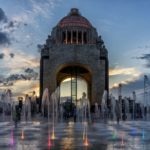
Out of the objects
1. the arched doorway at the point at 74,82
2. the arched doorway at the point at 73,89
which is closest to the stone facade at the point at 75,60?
the arched doorway at the point at 74,82

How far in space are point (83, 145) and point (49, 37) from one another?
54036 mm

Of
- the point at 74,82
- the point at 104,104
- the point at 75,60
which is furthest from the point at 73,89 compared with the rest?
the point at 104,104

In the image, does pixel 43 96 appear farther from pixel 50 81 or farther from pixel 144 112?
pixel 144 112

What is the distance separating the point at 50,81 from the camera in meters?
58.3

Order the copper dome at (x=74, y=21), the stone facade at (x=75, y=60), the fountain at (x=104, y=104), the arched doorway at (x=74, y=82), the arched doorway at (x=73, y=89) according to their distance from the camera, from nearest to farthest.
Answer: the fountain at (x=104, y=104)
the stone facade at (x=75, y=60)
the copper dome at (x=74, y=21)
the arched doorway at (x=74, y=82)
the arched doorway at (x=73, y=89)

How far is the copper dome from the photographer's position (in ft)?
207

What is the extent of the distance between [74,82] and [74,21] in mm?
10756

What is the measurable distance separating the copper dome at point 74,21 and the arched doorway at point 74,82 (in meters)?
6.74

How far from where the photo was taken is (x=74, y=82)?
68.0 meters

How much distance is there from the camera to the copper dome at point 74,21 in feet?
207

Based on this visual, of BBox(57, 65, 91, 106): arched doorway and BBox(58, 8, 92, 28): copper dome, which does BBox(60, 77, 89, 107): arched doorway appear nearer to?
BBox(57, 65, 91, 106): arched doorway

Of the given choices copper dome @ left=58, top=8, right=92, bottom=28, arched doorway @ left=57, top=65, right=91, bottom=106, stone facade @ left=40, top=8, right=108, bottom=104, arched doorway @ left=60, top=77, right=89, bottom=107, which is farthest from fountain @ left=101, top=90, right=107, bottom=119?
copper dome @ left=58, top=8, right=92, bottom=28

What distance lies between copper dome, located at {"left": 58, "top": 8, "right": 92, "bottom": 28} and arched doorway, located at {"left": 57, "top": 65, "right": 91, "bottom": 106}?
22.1 feet

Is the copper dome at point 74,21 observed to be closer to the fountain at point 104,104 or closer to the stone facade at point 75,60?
the stone facade at point 75,60
